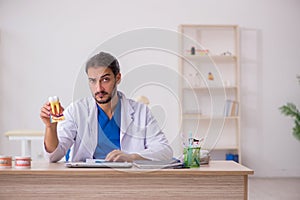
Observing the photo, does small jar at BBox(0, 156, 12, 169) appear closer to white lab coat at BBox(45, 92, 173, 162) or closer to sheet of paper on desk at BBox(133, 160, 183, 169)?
white lab coat at BBox(45, 92, 173, 162)

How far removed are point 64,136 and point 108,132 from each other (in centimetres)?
21

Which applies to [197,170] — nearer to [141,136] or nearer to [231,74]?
[141,136]

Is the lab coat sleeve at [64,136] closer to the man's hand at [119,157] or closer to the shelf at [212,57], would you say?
the man's hand at [119,157]

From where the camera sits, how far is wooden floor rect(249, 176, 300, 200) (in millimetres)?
5277

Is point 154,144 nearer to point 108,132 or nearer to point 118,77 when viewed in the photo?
point 108,132

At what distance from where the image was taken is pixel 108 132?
2.63 meters

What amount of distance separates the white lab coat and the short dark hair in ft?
0.58

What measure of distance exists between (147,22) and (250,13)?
1265mm

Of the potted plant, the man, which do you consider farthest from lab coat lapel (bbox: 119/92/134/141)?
the potted plant

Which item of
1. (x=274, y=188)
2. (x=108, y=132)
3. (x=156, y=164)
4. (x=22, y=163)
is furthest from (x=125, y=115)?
(x=274, y=188)

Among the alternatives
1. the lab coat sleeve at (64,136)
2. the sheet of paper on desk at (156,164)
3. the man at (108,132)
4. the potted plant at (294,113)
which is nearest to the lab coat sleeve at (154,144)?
the man at (108,132)

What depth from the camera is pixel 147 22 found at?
6.68 m

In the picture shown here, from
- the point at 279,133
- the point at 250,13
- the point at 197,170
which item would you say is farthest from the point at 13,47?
the point at 197,170

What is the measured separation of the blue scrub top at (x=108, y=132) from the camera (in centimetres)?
261
